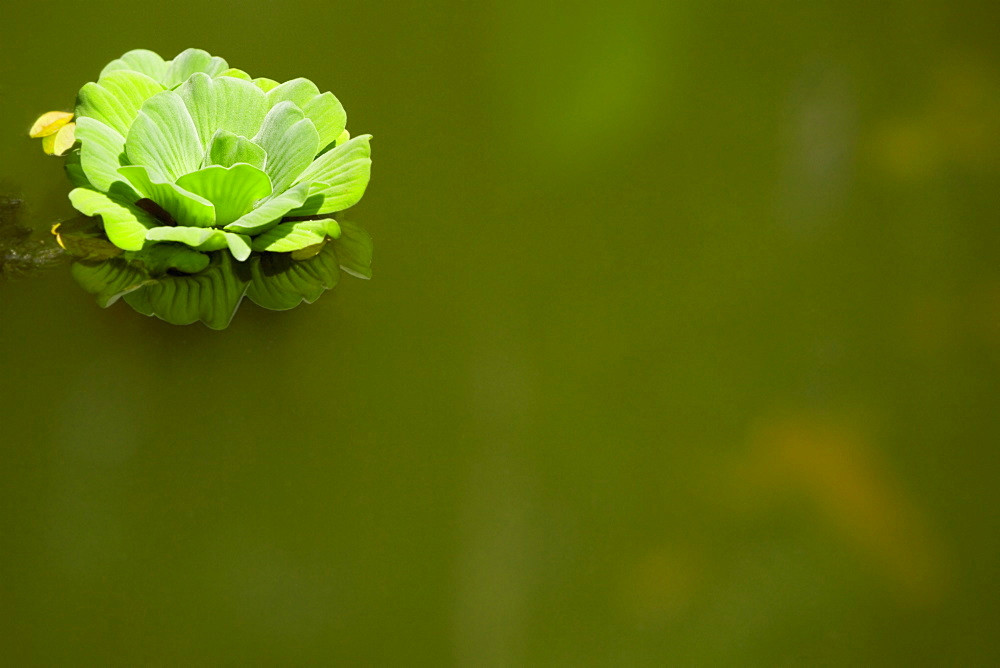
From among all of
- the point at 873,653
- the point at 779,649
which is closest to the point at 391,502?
the point at 779,649

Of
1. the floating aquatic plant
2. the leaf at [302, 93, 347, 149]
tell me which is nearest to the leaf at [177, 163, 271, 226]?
the floating aquatic plant

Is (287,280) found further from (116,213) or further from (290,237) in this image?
(116,213)

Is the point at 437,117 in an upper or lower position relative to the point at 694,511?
upper

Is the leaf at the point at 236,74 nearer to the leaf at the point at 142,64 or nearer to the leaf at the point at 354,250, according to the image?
the leaf at the point at 142,64

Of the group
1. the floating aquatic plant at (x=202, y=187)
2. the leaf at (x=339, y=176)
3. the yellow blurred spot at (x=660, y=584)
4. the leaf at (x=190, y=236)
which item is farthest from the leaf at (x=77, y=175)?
the yellow blurred spot at (x=660, y=584)

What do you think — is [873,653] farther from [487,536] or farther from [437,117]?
[437,117]
